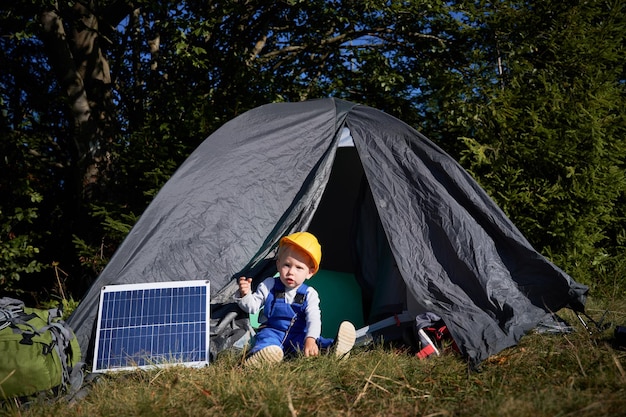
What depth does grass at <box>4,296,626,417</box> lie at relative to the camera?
2.62 metres

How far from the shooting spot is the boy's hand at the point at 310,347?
11.2 ft

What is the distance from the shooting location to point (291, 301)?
3.73 meters

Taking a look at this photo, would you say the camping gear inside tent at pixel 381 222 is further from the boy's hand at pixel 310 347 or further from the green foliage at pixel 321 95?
the green foliage at pixel 321 95

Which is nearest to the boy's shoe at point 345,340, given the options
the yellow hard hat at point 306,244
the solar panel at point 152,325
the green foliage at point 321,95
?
the yellow hard hat at point 306,244

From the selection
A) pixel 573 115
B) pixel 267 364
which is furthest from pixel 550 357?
pixel 573 115

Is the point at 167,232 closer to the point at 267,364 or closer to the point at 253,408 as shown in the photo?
the point at 267,364

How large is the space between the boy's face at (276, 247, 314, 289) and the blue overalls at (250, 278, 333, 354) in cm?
9

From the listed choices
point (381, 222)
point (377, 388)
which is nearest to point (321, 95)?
point (381, 222)

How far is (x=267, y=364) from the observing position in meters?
3.20

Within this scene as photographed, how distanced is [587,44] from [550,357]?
403 cm

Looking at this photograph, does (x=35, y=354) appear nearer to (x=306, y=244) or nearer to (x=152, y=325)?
(x=152, y=325)

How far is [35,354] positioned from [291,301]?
1526 mm

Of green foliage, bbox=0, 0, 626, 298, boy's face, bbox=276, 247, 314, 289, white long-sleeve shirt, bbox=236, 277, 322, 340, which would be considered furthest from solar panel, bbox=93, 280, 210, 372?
green foliage, bbox=0, 0, 626, 298

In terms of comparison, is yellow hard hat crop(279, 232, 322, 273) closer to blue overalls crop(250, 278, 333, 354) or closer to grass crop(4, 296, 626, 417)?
blue overalls crop(250, 278, 333, 354)
